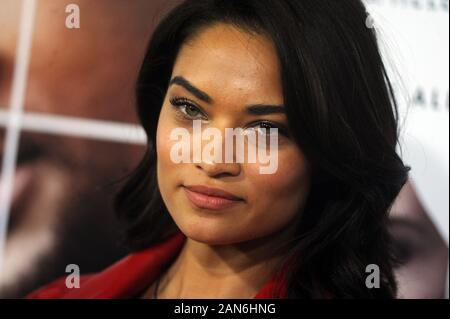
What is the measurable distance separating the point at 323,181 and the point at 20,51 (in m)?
0.81

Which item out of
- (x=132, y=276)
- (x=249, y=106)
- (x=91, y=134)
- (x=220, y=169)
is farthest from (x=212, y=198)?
(x=91, y=134)

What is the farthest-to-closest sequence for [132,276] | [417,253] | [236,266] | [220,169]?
[417,253] → [132,276] → [236,266] → [220,169]

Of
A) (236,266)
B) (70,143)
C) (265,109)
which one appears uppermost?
(70,143)

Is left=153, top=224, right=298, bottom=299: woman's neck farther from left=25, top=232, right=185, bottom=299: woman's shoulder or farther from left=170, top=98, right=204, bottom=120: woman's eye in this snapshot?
left=170, top=98, right=204, bottom=120: woman's eye

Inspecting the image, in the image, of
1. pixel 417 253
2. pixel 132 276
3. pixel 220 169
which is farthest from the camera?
pixel 417 253

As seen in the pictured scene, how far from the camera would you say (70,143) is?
1.50 metres

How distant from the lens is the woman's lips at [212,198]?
1029mm

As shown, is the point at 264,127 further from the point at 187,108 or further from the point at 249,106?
the point at 187,108

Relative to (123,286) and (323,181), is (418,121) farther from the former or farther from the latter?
(123,286)

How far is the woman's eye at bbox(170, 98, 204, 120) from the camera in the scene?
3.51 ft

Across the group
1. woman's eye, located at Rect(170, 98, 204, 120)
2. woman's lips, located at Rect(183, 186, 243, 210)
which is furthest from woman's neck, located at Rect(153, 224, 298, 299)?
woman's eye, located at Rect(170, 98, 204, 120)

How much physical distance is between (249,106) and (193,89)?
108mm
